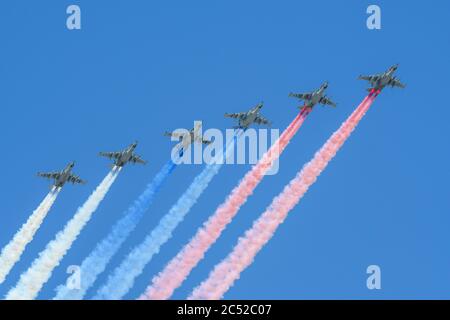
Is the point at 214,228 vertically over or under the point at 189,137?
under

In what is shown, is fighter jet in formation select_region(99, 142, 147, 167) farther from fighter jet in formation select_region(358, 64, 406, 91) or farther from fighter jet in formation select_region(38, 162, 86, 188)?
fighter jet in formation select_region(358, 64, 406, 91)

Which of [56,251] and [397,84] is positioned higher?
Result: [397,84]

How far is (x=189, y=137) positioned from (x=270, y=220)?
39.6 ft

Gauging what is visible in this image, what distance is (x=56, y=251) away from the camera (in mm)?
108562

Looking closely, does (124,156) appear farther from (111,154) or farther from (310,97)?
(310,97)

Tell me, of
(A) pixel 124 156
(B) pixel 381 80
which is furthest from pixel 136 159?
(B) pixel 381 80

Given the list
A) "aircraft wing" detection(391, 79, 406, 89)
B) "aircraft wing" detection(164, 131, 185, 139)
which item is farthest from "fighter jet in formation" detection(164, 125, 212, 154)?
"aircraft wing" detection(391, 79, 406, 89)

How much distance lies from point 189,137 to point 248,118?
19.3 feet

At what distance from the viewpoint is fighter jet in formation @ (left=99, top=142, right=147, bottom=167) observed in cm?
11331

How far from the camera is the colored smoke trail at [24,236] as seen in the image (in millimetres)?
107938

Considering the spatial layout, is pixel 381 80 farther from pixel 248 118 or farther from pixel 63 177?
pixel 63 177

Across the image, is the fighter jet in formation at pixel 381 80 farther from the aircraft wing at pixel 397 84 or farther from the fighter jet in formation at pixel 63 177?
the fighter jet in formation at pixel 63 177

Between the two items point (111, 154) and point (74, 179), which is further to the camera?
point (74, 179)

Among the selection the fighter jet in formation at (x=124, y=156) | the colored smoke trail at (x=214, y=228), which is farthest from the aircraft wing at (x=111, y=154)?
the colored smoke trail at (x=214, y=228)
